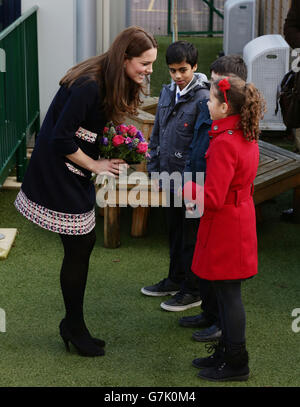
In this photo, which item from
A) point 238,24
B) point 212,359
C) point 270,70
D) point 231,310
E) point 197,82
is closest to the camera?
point 231,310

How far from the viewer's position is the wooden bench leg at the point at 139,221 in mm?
5965

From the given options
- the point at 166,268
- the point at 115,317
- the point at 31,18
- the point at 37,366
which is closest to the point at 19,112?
the point at 31,18

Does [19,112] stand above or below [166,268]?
above

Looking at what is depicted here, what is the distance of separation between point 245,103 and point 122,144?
66cm

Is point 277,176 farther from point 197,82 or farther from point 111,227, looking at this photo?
point 197,82

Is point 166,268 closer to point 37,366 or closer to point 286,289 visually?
point 286,289

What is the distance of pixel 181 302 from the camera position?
187 inches

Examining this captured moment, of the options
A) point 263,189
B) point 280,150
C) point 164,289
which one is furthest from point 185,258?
point 280,150

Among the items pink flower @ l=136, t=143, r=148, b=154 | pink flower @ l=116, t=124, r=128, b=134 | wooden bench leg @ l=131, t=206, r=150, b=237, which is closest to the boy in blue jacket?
pink flower @ l=136, t=143, r=148, b=154

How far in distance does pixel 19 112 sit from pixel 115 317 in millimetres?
2886

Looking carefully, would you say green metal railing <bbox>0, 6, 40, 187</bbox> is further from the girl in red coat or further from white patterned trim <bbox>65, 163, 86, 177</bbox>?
the girl in red coat

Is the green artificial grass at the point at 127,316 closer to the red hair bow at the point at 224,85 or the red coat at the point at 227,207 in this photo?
the red coat at the point at 227,207

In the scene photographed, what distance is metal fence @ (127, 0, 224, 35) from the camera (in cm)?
1544

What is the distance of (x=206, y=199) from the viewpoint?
3512mm
